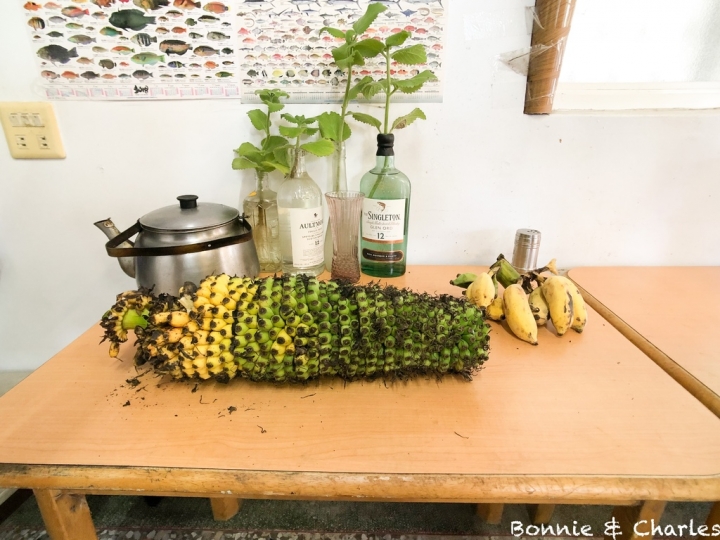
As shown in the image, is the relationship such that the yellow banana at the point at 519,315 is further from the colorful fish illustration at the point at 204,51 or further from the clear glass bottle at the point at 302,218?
the colorful fish illustration at the point at 204,51

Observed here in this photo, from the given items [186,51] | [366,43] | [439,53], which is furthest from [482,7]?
[186,51]

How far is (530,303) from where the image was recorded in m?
0.77

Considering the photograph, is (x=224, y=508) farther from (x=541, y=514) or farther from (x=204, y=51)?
(x=204, y=51)

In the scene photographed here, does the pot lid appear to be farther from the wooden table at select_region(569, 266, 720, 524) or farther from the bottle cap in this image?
the wooden table at select_region(569, 266, 720, 524)

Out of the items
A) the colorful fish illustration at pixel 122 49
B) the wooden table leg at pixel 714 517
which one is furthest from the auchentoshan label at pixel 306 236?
the wooden table leg at pixel 714 517

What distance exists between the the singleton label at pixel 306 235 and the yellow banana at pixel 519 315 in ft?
1.42

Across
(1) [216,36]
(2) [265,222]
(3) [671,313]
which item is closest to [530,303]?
(3) [671,313]

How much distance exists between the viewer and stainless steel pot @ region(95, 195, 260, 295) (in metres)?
0.71

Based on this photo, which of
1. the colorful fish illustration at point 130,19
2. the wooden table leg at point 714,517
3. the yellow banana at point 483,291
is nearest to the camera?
the wooden table leg at point 714,517

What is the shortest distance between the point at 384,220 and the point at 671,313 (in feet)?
2.15

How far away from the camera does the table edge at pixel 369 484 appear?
16.6 inches

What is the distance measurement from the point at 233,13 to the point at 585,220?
1.05 metres

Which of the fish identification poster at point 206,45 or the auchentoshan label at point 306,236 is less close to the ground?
the fish identification poster at point 206,45

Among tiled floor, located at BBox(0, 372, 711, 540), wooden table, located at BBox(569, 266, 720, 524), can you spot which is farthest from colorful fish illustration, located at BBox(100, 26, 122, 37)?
wooden table, located at BBox(569, 266, 720, 524)
